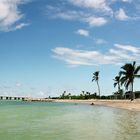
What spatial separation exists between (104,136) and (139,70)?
72100 mm

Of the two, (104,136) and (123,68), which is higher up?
(123,68)

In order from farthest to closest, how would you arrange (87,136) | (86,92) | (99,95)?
1. (86,92)
2. (99,95)
3. (87,136)

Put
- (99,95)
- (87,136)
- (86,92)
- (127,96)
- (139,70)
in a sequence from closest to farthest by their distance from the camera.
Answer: (87,136) < (139,70) < (127,96) < (99,95) < (86,92)

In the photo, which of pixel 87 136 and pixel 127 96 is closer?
pixel 87 136

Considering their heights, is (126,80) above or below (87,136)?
above

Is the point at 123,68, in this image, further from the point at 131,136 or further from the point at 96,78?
the point at 131,136

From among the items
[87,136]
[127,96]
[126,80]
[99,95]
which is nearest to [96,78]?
[99,95]

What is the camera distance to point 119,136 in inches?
870

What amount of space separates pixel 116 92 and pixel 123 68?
5329 centimetres

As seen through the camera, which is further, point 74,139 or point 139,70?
point 139,70

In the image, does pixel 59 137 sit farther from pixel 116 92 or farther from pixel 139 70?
pixel 116 92

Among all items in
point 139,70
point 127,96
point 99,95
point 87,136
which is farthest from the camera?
point 99,95

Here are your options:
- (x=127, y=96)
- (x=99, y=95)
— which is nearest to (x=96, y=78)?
(x=99, y=95)

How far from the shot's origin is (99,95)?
146 meters
